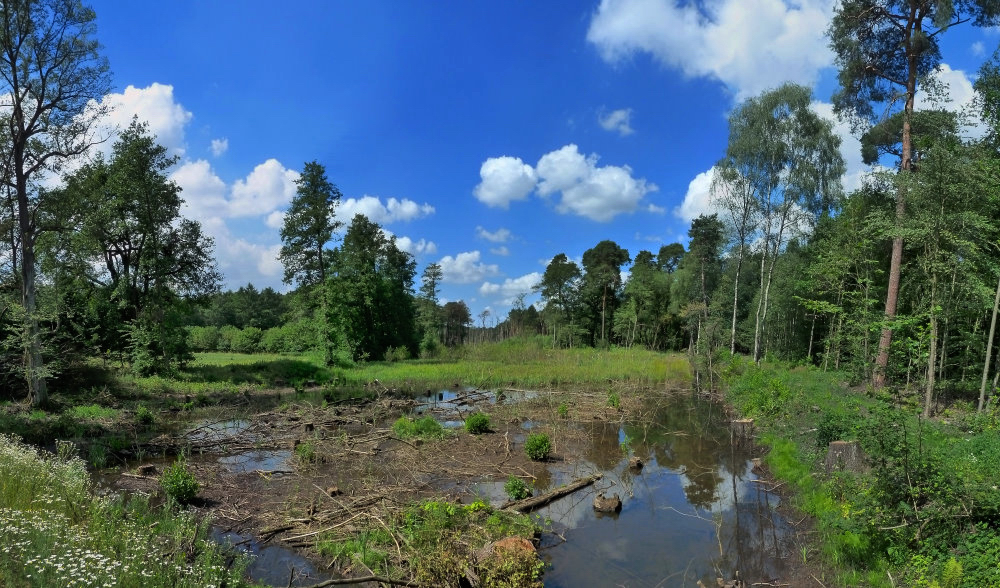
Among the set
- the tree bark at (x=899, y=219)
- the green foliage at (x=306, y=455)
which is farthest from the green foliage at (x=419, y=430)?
the tree bark at (x=899, y=219)

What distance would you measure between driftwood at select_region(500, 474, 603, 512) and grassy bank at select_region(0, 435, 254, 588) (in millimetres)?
4745

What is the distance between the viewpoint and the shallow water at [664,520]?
744cm

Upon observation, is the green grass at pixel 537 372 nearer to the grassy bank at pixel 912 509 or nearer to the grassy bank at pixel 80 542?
the grassy bank at pixel 912 509

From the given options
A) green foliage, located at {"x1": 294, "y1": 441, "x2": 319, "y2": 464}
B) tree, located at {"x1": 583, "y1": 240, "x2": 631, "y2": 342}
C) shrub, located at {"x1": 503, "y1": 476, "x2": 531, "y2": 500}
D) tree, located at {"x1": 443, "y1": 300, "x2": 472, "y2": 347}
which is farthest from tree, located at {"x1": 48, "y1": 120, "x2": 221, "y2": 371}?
tree, located at {"x1": 443, "y1": 300, "x2": 472, "y2": 347}

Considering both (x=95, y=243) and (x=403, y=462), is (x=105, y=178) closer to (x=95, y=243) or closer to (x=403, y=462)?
(x=95, y=243)

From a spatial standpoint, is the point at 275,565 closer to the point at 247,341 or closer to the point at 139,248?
the point at 139,248

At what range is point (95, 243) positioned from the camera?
76.5 feet

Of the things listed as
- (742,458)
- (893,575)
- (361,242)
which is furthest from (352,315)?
(893,575)

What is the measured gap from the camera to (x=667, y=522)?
9.41 meters

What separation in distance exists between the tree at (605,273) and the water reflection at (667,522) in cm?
4104

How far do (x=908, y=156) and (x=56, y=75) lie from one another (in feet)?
90.8

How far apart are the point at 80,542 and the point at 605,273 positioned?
53.3 meters

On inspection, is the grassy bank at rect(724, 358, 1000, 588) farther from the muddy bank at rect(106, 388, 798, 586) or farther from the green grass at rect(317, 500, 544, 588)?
the green grass at rect(317, 500, 544, 588)

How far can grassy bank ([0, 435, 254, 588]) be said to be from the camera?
4.37 meters
